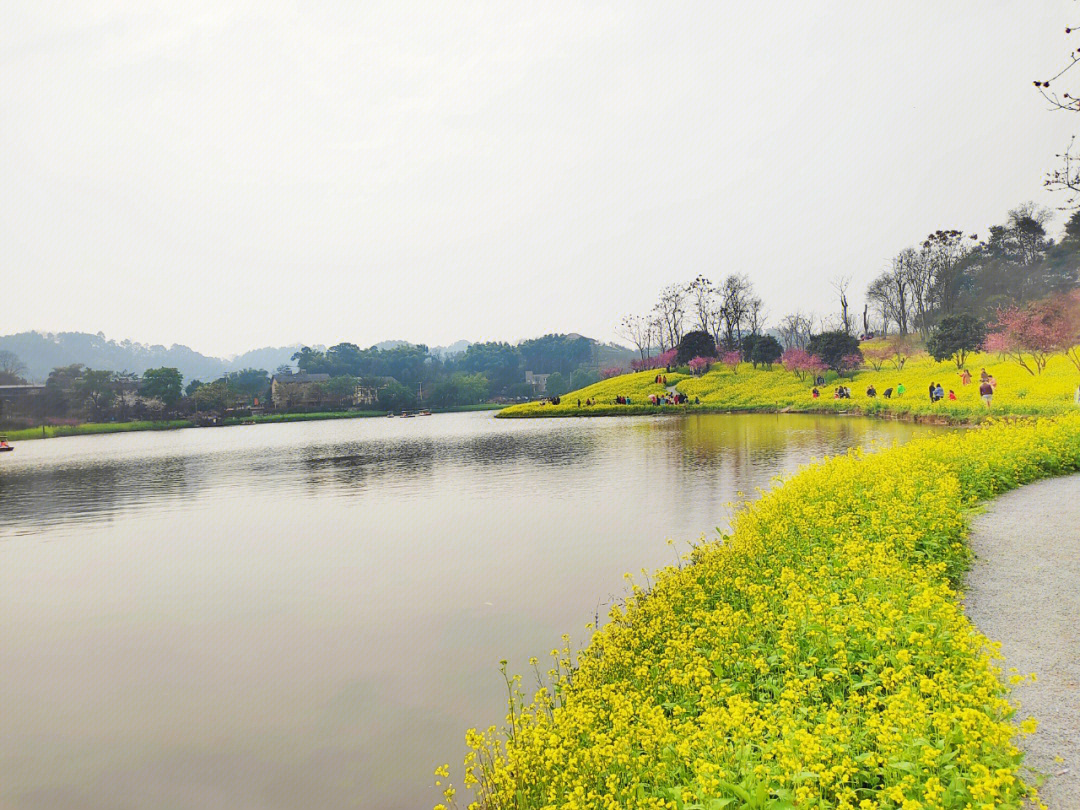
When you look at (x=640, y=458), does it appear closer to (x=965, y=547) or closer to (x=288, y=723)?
(x=965, y=547)

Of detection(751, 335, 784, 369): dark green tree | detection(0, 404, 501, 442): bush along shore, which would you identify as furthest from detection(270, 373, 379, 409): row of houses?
detection(751, 335, 784, 369): dark green tree

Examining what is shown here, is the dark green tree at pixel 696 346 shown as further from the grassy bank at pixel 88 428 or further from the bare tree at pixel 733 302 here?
the grassy bank at pixel 88 428

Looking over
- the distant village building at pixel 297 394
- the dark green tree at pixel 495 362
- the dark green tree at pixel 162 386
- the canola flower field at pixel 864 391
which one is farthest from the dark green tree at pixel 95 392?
the dark green tree at pixel 495 362

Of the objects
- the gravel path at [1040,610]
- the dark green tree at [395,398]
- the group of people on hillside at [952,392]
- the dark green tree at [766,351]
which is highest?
the dark green tree at [766,351]

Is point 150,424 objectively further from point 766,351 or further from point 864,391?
point 864,391

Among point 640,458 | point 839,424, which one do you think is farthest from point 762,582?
point 839,424

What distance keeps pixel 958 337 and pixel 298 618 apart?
63062mm

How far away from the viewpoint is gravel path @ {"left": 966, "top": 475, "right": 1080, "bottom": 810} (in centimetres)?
470

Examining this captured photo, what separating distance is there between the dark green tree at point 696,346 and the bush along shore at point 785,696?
7373 centimetres

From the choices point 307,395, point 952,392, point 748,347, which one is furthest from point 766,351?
point 307,395

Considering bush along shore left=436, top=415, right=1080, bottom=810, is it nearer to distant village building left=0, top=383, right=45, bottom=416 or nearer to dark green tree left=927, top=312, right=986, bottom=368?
dark green tree left=927, top=312, right=986, bottom=368

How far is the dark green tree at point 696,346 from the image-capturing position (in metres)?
82.7

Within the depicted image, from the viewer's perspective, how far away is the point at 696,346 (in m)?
82.7

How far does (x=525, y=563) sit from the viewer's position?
514 inches
